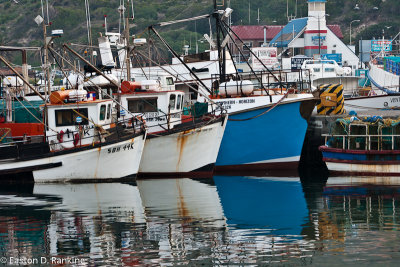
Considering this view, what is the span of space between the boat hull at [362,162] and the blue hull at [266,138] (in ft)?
7.44

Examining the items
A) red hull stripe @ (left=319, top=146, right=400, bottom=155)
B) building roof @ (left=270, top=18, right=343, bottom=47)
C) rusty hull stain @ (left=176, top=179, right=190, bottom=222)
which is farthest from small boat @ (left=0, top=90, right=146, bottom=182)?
building roof @ (left=270, top=18, right=343, bottom=47)

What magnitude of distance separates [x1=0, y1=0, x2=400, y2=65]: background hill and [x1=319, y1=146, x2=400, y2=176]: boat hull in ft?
260

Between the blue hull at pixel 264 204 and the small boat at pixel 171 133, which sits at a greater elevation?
the small boat at pixel 171 133

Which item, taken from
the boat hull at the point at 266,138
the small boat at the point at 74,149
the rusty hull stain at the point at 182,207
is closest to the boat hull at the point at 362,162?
the boat hull at the point at 266,138

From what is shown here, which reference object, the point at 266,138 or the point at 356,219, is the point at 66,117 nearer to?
the point at 266,138

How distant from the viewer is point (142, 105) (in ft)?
113

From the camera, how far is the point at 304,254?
62.2 feet

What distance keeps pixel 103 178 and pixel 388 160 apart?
10.8 meters

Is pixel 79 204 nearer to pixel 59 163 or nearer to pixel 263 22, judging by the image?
pixel 59 163

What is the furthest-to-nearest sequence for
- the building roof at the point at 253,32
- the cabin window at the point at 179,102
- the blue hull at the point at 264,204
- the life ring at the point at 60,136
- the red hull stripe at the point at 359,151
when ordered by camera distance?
the building roof at the point at 253,32
the cabin window at the point at 179,102
the life ring at the point at 60,136
the red hull stripe at the point at 359,151
the blue hull at the point at 264,204

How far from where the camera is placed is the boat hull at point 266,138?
3431 centimetres

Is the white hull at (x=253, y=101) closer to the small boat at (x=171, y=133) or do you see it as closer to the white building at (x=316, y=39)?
the small boat at (x=171, y=133)

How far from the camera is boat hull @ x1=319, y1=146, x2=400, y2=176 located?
31453 millimetres

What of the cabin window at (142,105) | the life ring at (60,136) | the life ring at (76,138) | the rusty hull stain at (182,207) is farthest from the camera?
the cabin window at (142,105)
